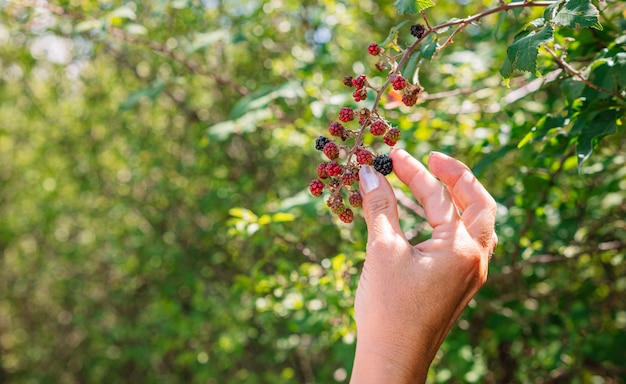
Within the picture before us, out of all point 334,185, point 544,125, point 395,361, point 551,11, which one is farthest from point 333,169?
point 544,125

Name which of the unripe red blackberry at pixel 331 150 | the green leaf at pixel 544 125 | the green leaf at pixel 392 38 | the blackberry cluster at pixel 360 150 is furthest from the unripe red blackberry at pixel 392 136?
the green leaf at pixel 544 125

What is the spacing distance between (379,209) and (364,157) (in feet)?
0.38

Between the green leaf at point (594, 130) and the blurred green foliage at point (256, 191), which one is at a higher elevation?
the green leaf at point (594, 130)

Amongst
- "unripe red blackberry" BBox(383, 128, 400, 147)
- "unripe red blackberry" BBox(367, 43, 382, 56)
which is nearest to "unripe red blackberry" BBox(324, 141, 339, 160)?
"unripe red blackberry" BBox(383, 128, 400, 147)

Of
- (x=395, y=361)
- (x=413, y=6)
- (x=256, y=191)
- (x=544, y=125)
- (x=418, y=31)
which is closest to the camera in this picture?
(x=395, y=361)

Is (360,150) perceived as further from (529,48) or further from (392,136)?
(529,48)

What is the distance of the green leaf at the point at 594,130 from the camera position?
4.26 ft

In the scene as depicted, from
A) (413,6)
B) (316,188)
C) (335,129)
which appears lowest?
(316,188)

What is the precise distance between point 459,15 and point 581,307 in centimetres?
161

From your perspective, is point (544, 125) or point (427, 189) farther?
point (544, 125)

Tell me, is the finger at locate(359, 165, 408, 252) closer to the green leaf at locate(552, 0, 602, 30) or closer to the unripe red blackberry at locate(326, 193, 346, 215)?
the unripe red blackberry at locate(326, 193, 346, 215)

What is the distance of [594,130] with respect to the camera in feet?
4.38

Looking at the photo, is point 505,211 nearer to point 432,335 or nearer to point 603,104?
point 603,104

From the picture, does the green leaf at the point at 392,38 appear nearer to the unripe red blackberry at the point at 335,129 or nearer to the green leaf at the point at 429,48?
the green leaf at the point at 429,48
